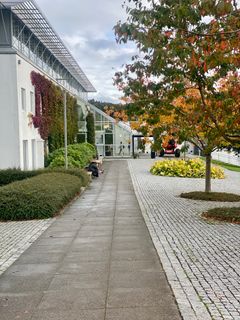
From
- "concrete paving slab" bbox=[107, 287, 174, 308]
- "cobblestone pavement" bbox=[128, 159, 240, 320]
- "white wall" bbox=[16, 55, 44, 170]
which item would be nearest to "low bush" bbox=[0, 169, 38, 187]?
"white wall" bbox=[16, 55, 44, 170]

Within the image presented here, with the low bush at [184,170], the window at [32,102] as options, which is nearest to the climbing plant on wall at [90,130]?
the low bush at [184,170]

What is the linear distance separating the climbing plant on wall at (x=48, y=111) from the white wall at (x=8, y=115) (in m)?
3.45

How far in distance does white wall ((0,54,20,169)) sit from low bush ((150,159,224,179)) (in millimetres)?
9739

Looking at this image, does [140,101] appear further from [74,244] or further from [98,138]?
[98,138]

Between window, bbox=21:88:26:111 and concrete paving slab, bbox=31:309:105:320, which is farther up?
window, bbox=21:88:26:111

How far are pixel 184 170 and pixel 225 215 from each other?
15.7m

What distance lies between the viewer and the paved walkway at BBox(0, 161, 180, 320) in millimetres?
4629

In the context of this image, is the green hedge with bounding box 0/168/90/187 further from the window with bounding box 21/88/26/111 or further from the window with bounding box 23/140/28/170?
the window with bounding box 21/88/26/111

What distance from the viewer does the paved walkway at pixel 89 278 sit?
15.2 ft

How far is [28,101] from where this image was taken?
2447 cm

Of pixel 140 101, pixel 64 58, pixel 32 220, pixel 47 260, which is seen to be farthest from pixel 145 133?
pixel 64 58

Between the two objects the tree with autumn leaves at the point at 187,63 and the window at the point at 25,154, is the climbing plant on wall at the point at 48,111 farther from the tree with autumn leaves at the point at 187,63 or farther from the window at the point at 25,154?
the tree with autumn leaves at the point at 187,63

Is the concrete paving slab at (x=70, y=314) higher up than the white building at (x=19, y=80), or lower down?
lower down

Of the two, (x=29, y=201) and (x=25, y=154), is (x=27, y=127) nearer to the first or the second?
(x=25, y=154)
